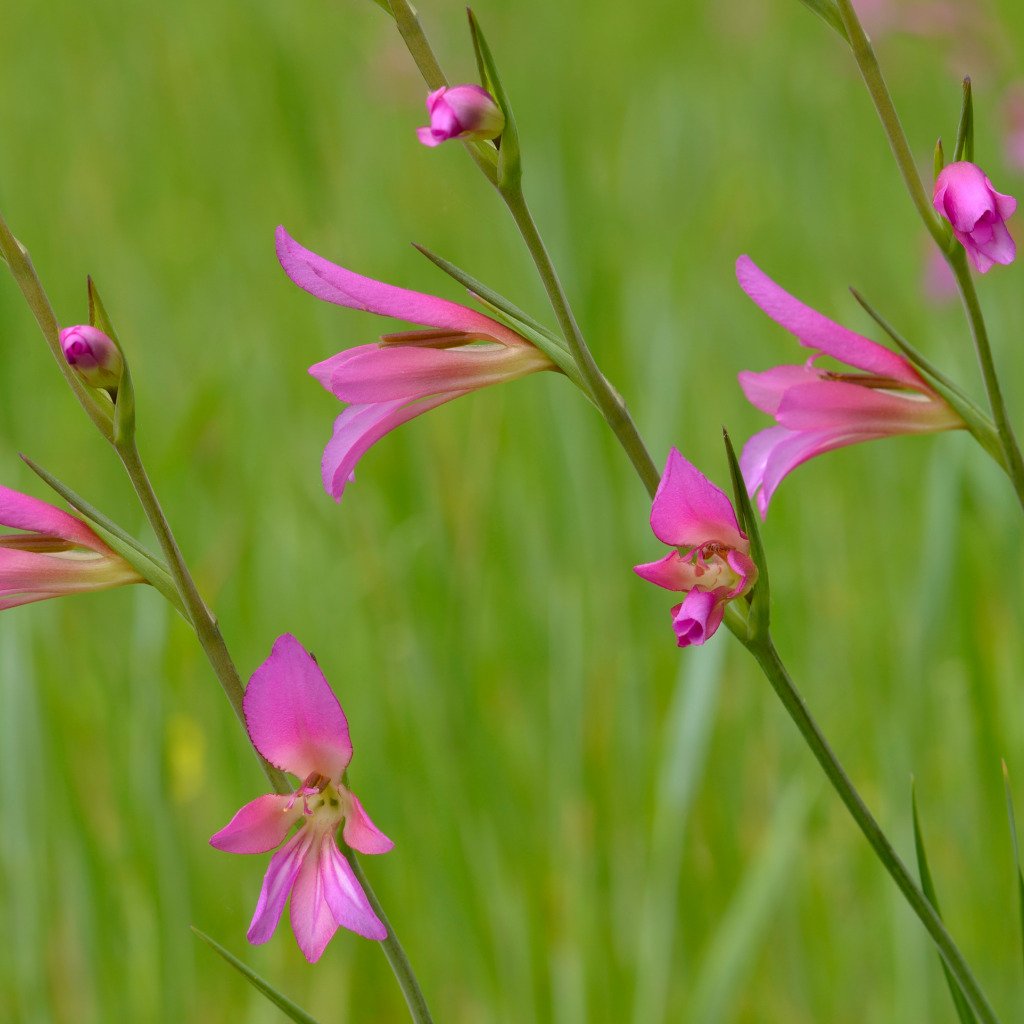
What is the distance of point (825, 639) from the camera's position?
150 centimetres

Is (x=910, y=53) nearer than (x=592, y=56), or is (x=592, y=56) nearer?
(x=910, y=53)

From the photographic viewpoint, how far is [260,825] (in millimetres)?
508

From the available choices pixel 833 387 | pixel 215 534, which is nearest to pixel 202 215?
pixel 215 534

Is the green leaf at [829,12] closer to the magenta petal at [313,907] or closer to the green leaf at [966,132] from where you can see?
the green leaf at [966,132]

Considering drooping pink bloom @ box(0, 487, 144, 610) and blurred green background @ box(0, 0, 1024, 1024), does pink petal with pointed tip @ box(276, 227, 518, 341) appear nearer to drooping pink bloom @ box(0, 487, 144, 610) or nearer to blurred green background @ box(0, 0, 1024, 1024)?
drooping pink bloom @ box(0, 487, 144, 610)

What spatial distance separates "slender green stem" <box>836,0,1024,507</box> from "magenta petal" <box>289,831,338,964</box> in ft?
0.95

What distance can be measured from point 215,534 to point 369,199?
947 mm

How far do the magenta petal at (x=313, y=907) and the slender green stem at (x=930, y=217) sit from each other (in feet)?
0.95

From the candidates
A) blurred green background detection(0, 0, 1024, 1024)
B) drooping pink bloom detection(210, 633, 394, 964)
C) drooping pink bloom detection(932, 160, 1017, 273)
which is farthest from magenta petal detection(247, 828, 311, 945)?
blurred green background detection(0, 0, 1024, 1024)

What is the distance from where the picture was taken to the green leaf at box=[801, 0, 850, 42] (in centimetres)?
53

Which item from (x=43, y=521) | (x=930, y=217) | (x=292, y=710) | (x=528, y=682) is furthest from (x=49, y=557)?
(x=528, y=682)

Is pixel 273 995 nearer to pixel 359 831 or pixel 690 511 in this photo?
pixel 359 831

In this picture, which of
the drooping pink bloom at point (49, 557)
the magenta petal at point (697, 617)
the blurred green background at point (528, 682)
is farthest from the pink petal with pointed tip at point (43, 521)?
the blurred green background at point (528, 682)

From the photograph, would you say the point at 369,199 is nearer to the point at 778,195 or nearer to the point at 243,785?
the point at 778,195
